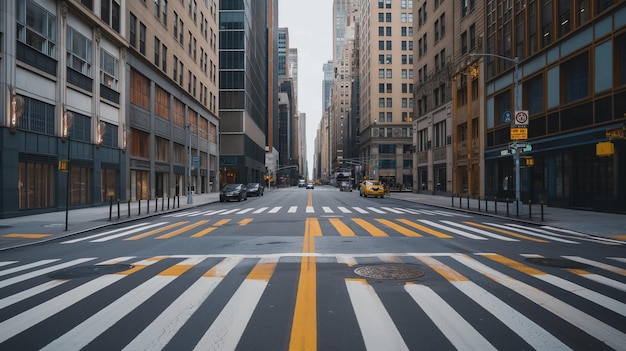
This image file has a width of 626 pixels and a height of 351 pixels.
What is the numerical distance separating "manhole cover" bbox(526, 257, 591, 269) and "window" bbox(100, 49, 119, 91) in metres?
29.0

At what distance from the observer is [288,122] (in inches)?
7776

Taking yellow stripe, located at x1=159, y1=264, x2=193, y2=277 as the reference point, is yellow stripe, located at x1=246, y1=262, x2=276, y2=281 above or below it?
above

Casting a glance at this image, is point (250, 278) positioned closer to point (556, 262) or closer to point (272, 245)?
point (272, 245)

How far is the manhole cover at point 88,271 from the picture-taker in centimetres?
781

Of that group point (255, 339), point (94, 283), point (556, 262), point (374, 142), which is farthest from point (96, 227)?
point (374, 142)

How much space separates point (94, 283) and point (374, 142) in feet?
299

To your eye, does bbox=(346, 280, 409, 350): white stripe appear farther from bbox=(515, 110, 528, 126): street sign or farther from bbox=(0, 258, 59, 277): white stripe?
bbox=(515, 110, 528, 126): street sign

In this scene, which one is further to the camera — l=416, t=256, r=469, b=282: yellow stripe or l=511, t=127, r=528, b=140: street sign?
l=511, t=127, r=528, b=140: street sign

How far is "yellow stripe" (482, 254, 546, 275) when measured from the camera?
805 cm

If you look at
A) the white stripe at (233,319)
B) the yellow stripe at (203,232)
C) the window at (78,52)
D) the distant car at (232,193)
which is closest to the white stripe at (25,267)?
the yellow stripe at (203,232)

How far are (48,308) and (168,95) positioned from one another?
41358mm

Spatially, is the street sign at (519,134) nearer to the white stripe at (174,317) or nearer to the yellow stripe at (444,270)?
the yellow stripe at (444,270)

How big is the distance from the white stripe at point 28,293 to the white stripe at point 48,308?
0.50m

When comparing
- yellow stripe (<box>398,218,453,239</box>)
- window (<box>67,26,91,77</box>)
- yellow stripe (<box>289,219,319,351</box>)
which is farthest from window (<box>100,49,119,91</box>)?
yellow stripe (<box>289,219,319,351</box>)
